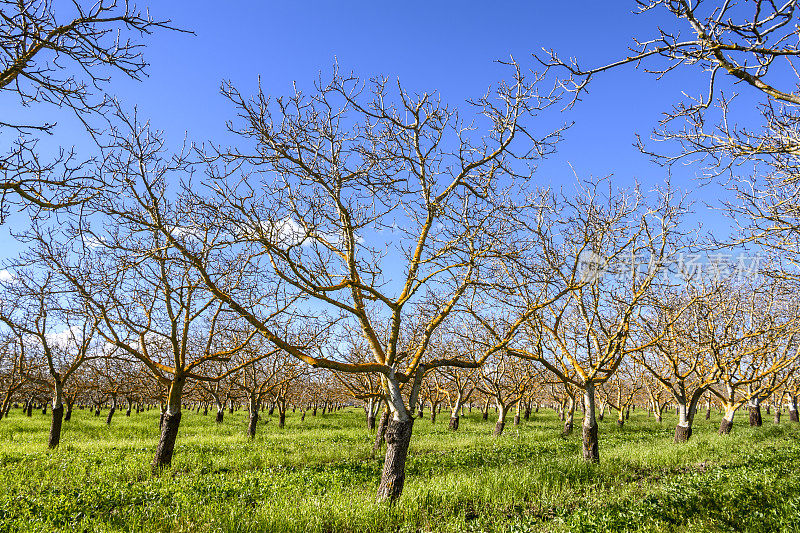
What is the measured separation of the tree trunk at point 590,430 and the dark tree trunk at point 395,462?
21.4 ft

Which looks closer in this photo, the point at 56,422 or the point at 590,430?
the point at 590,430

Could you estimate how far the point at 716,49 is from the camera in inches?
140

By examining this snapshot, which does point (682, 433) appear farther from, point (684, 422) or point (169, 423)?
point (169, 423)

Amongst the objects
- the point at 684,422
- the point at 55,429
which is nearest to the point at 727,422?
the point at 684,422

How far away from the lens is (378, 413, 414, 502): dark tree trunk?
7.35 metres

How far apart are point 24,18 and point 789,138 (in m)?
8.40

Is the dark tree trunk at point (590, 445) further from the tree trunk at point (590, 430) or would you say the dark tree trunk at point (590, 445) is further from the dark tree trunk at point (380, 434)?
the dark tree trunk at point (380, 434)

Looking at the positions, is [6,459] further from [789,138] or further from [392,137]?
[789,138]

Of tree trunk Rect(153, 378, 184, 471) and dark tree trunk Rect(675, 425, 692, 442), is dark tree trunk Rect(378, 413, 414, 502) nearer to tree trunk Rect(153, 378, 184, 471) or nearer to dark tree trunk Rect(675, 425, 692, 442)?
tree trunk Rect(153, 378, 184, 471)

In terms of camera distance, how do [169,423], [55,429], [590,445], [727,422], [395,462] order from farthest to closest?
1. [727,422]
2. [55,429]
3. [590,445]
4. [169,423]
5. [395,462]

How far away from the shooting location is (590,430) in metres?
11.5

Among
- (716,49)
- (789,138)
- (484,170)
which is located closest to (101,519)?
(484,170)

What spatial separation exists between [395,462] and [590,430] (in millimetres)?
6973

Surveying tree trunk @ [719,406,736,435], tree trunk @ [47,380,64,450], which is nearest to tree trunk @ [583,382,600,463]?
tree trunk @ [719,406,736,435]
